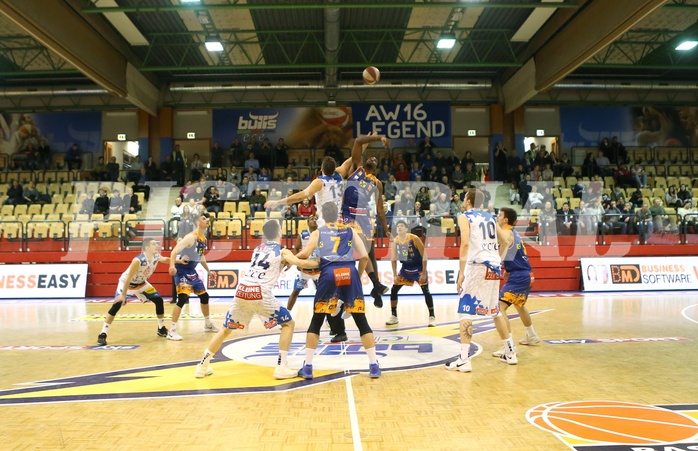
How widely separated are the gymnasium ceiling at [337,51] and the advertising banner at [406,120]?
1.09 m

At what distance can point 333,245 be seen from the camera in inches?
279

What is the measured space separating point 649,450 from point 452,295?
12.5m

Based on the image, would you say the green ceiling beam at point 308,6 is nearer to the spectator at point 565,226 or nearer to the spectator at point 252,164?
the spectator at point 565,226

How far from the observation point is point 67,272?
17328 millimetres

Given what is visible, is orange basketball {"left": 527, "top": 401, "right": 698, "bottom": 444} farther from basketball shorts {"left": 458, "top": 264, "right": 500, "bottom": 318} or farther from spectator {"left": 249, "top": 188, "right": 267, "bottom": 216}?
spectator {"left": 249, "top": 188, "right": 267, "bottom": 216}

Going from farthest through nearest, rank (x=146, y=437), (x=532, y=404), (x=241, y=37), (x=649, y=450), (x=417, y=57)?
(x=417, y=57), (x=241, y=37), (x=532, y=404), (x=146, y=437), (x=649, y=450)

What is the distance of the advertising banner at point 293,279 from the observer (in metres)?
16.9

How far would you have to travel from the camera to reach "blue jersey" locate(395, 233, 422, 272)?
1115cm

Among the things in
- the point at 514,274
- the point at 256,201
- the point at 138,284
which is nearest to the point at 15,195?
the point at 256,201

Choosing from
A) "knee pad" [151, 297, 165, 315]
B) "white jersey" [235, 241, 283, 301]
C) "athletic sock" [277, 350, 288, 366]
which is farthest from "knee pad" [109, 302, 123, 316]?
"athletic sock" [277, 350, 288, 366]

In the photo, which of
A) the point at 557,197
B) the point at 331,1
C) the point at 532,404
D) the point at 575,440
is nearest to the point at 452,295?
the point at 557,197

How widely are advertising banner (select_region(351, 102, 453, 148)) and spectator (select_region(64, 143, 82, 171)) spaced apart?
13.8 m

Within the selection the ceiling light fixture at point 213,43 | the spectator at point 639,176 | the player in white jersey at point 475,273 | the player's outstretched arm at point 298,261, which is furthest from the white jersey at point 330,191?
the spectator at point 639,176

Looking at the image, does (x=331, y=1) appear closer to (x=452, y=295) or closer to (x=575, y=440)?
(x=452, y=295)
